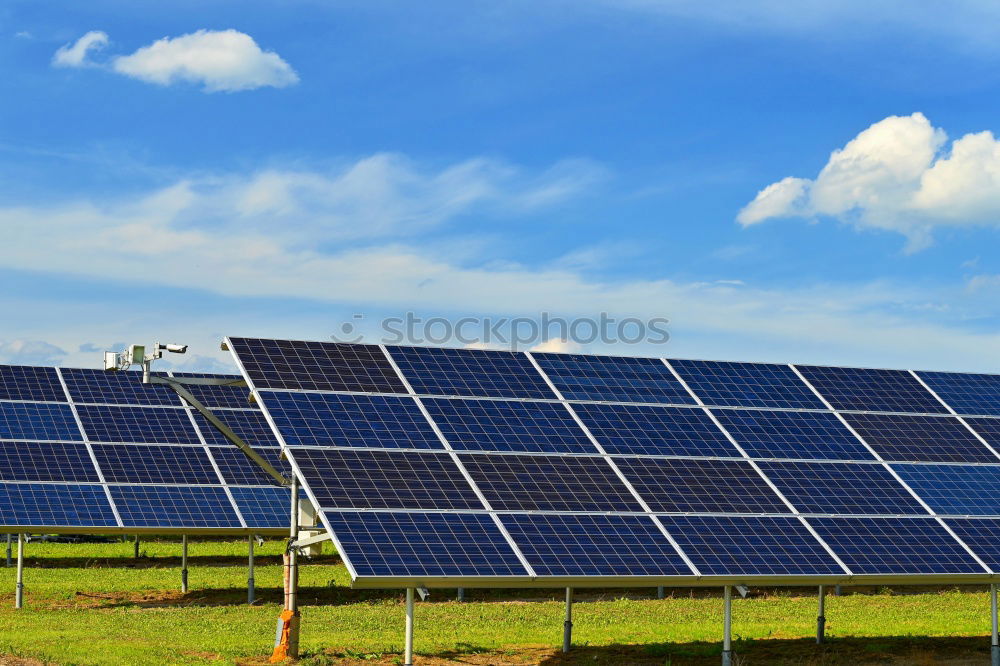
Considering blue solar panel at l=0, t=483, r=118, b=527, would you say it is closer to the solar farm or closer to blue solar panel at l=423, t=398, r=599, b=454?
the solar farm

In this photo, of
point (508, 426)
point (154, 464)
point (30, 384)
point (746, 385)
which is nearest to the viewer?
point (508, 426)

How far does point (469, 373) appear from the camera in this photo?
83.3ft

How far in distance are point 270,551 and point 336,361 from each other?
101 ft

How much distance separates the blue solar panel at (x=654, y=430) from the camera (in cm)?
2384

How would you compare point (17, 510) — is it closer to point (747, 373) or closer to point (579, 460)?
point (579, 460)

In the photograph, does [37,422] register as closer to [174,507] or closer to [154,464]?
[154,464]

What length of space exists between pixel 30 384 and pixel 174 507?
29.4ft

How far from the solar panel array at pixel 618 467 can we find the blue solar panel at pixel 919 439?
0.05 meters

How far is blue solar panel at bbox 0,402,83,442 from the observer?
119 ft

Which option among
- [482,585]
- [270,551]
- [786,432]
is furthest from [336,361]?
[270,551]

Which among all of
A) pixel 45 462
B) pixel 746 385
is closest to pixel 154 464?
pixel 45 462

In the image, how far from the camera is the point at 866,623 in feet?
104

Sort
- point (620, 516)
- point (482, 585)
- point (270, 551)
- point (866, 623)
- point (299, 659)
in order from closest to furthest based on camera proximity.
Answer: point (482, 585) < point (620, 516) < point (299, 659) < point (866, 623) < point (270, 551)

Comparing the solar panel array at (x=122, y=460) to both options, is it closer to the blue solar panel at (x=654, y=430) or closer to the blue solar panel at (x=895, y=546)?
the blue solar panel at (x=654, y=430)
